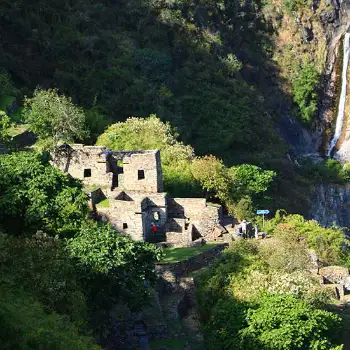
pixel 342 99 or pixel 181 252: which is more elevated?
pixel 342 99

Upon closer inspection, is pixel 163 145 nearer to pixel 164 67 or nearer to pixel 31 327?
pixel 164 67

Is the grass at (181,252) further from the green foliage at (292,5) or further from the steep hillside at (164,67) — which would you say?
the green foliage at (292,5)

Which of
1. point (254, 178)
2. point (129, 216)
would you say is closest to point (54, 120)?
point (129, 216)

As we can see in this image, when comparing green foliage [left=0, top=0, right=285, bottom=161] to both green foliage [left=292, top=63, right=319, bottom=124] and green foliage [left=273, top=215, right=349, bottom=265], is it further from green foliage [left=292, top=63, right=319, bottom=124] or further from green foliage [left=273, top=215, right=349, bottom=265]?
green foliage [left=273, top=215, right=349, bottom=265]

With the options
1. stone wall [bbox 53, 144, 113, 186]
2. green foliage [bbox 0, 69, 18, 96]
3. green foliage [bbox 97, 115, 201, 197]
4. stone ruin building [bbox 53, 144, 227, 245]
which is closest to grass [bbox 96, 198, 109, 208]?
stone ruin building [bbox 53, 144, 227, 245]

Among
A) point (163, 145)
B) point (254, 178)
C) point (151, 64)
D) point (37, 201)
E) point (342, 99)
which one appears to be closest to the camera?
point (37, 201)

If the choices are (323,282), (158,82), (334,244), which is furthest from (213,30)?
(323,282)

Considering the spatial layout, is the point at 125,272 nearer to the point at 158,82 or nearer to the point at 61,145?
the point at 61,145

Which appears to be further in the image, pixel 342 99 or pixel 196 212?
pixel 342 99
